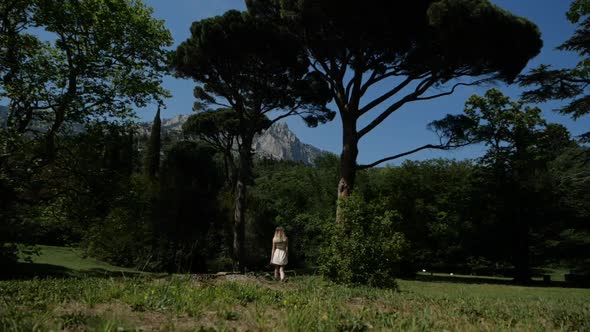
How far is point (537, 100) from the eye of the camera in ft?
49.0

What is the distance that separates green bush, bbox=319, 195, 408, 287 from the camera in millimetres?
10555

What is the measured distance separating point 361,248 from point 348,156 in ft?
13.3

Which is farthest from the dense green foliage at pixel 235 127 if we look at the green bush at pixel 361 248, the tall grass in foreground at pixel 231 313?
the tall grass in foreground at pixel 231 313

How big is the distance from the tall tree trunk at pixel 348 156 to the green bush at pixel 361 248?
2080 mm

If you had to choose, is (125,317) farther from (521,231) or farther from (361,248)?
(521,231)

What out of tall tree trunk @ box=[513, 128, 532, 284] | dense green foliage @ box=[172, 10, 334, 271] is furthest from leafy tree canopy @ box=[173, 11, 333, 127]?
tall tree trunk @ box=[513, 128, 532, 284]

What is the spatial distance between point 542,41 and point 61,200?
17.2 metres

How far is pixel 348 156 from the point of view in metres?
13.8

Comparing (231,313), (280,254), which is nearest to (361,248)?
(280,254)

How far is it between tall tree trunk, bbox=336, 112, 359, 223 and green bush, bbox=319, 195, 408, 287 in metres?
2.08

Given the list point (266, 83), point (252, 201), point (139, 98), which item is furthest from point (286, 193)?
point (139, 98)

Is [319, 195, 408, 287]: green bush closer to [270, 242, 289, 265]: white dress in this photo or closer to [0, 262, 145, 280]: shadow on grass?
[270, 242, 289, 265]: white dress

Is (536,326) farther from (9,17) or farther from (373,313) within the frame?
(9,17)

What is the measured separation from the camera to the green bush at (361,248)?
34.6 feet
